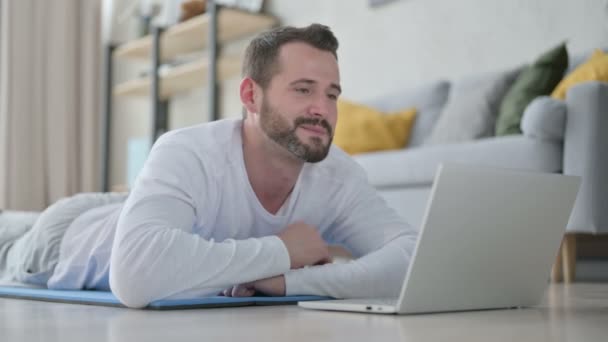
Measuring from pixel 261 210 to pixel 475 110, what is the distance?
210cm

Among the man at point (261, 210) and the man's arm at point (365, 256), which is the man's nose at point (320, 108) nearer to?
the man at point (261, 210)

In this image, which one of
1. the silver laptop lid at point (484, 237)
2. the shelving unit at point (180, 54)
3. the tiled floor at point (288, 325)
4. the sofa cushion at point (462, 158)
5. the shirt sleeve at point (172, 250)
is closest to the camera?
the tiled floor at point (288, 325)

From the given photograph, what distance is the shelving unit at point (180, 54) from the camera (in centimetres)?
520

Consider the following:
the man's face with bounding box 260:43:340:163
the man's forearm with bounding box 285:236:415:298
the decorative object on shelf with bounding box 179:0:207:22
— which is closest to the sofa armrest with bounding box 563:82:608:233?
the man's forearm with bounding box 285:236:415:298

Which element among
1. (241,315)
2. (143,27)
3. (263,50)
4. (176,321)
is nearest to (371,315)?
(241,315)

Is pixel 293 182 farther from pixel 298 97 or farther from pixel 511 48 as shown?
pixel 511 48

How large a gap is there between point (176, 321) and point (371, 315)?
327 millimetres

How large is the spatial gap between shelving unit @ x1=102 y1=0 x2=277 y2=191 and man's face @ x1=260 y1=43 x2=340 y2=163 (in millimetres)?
3464

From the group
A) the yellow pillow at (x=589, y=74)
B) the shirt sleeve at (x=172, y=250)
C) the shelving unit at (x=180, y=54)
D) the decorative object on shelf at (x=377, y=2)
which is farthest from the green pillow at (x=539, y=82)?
the shelving unit at (x=180, y=54)

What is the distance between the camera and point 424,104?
4062mm

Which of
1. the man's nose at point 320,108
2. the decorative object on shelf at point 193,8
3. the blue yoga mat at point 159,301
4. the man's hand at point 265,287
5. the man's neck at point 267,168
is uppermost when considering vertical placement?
the decorative object on shelf at point 193,8

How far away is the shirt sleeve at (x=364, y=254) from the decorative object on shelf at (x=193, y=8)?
3.98 meters

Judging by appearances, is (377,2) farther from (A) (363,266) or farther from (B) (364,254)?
(A) (363,266)

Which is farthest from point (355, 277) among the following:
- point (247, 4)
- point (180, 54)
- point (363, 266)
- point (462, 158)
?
point (180, 54)
